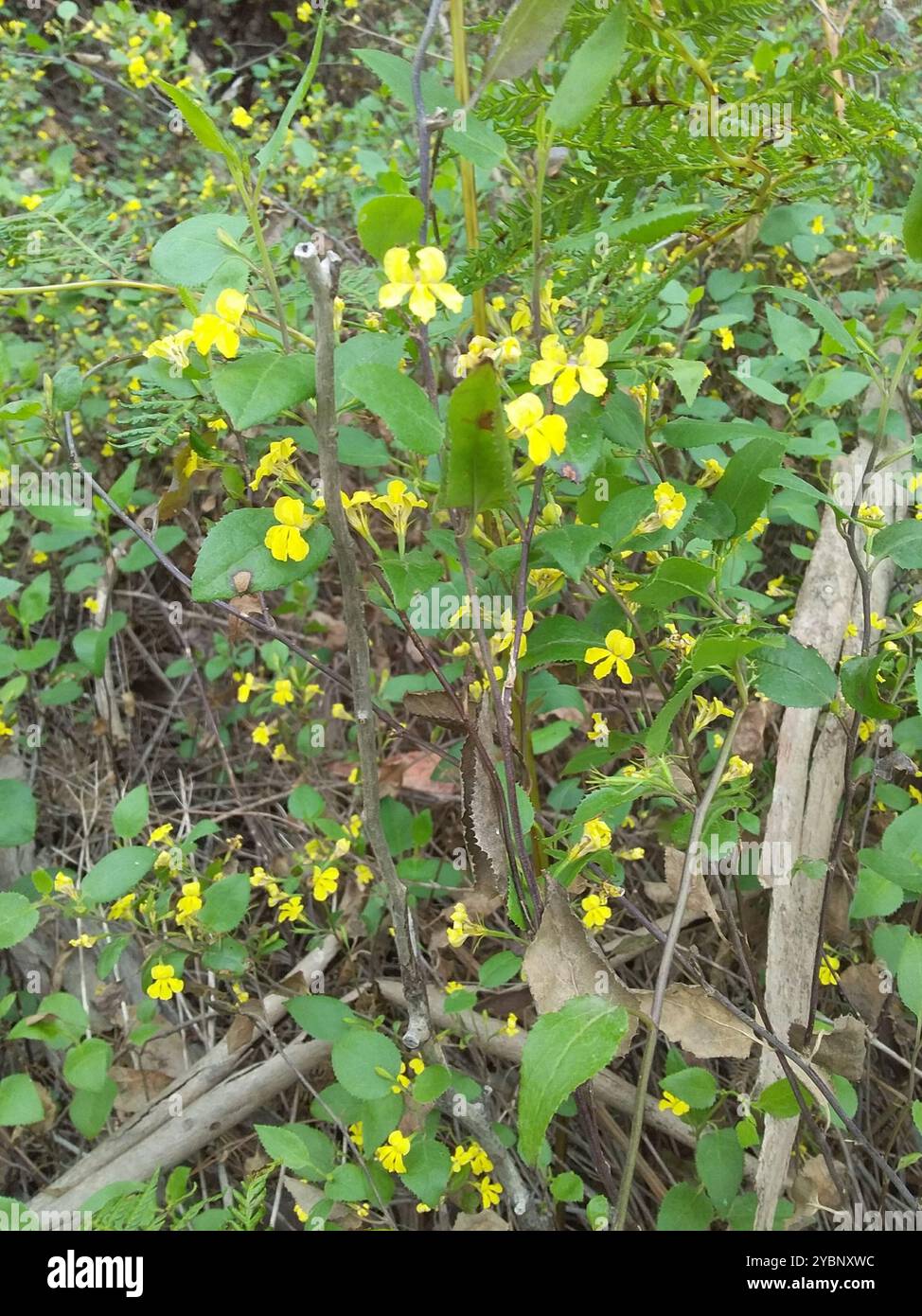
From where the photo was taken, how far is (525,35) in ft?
2.34

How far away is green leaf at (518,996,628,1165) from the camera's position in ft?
2.22

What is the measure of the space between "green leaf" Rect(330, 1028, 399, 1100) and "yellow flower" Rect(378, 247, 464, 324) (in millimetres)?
965

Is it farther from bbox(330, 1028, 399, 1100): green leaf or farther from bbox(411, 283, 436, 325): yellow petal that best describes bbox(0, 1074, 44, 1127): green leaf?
bbox(411, 283, 436, 325): yellow petal

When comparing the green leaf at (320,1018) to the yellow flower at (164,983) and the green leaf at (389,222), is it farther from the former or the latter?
the green leaf at (389,222)

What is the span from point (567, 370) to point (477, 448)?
13 centimetres

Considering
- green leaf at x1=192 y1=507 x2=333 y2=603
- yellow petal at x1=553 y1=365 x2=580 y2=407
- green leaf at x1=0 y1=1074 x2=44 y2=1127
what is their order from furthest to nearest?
green leaf at x1=0 y1=1074 x2=44 y2=1127
green leaf at x1=192 y1=507 x2=333 y2=603
yellow petal at x1=553 y1=365 x2=580 y2=407

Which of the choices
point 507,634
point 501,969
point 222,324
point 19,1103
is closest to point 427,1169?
point 501,969

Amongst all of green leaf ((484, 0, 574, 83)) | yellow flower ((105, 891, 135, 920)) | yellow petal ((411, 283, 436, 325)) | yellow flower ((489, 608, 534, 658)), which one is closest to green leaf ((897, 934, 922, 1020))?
yellow flower ((489, 608, 534, 658))

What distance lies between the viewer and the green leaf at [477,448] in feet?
2.20

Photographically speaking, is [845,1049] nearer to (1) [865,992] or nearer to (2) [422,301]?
(1) [865,992]

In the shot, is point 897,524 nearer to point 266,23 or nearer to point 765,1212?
→ point 765,1212

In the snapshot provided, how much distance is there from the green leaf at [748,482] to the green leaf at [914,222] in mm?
216

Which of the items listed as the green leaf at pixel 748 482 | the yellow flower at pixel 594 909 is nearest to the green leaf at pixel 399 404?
the green leaf at pixel 748 482
